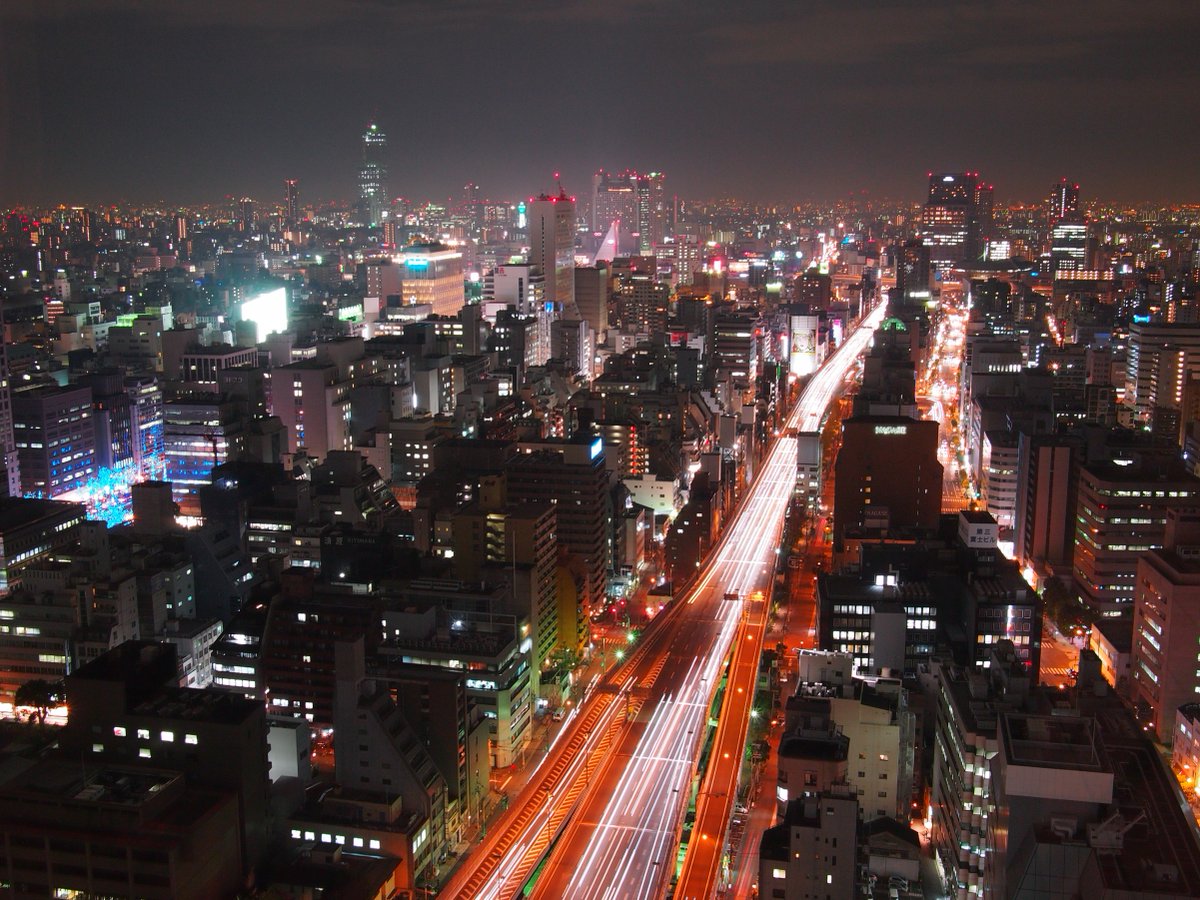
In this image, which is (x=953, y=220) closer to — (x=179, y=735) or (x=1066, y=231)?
(x=1066, y=231)

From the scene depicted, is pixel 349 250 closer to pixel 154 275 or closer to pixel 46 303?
pixel 154 275

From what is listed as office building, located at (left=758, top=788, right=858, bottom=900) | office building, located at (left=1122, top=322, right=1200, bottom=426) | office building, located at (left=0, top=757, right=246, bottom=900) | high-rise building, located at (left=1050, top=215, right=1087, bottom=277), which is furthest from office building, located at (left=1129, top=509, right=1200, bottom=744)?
high-rise building, located at (left=1050, top=215, right=1087, bottom=277)

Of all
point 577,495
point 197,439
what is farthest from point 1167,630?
point 197,439

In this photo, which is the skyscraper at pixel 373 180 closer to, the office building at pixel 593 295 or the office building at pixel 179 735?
the office building at pixel 593 295

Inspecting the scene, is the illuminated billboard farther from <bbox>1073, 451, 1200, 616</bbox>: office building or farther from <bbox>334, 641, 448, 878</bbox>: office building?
<bbox>334, 641, 448, 878</bbox>: office building

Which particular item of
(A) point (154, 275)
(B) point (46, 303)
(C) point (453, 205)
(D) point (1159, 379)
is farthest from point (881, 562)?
(C) point (453, 205)

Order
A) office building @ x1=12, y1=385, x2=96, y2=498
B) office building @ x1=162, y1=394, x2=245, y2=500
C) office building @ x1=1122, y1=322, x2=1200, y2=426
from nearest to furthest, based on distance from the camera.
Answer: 1. office building @ x1=12, y1=385, x2=96, y2=498
2. office building @ x1=162, y1=394, x2=245, y2=500
3. office building @ x1=1122, y1=322, x2=1200, y2=426

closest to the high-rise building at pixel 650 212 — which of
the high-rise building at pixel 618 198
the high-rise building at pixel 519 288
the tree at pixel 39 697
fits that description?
the high-rise building at pixel 618 198
